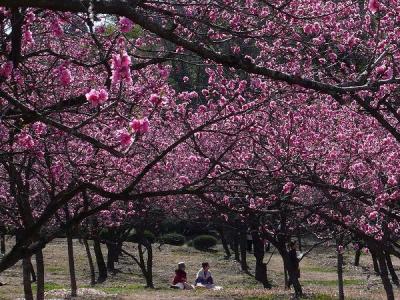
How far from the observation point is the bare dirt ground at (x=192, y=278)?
17656 millimetres

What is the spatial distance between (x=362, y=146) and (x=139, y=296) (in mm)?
7231

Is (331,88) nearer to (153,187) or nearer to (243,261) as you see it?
(153,187)

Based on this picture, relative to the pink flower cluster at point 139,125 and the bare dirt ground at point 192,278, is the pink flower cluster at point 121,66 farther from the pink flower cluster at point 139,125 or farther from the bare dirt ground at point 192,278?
the bare dirt ground at point 192,278

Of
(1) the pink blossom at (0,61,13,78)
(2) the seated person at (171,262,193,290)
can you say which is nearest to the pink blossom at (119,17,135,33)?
(1) the pink blossom at (0,61,13,78)

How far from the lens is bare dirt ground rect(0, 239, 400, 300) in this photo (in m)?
17.7

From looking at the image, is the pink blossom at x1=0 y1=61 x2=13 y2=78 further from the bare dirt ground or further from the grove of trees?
the bare dirt ground

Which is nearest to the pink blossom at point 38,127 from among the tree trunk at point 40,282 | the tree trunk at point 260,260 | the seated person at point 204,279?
the tree trunk at point 40,282

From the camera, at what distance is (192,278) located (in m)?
24.8

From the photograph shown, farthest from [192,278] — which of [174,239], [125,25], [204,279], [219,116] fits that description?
[125,25]

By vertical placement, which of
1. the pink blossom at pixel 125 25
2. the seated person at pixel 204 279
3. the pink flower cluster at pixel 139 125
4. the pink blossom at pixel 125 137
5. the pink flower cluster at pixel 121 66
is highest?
the pink blossom at pixel 125 25

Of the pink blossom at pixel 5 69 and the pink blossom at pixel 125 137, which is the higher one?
the pink blossom at pixel 5 69

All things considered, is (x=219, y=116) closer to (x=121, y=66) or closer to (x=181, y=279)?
(x=121, y=66)

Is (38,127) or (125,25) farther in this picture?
(38,127)

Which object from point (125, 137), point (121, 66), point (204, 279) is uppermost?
point (121, 66)
